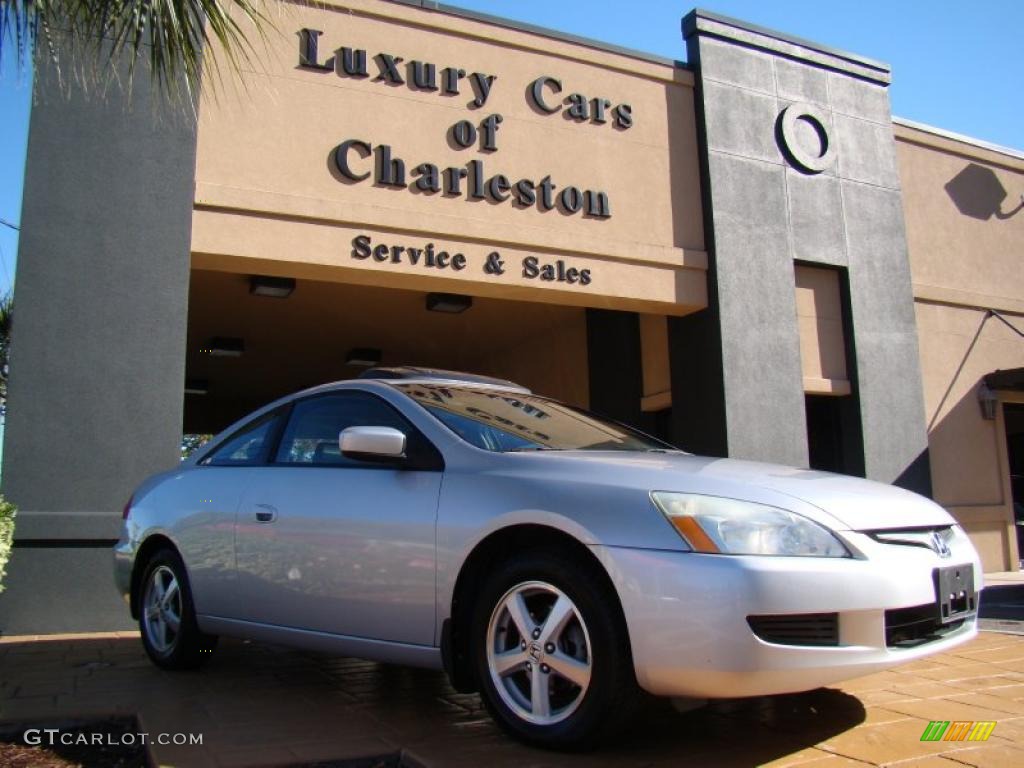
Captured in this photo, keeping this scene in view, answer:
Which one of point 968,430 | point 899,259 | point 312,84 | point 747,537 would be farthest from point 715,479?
point 968,430

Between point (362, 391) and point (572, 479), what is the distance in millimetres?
1430

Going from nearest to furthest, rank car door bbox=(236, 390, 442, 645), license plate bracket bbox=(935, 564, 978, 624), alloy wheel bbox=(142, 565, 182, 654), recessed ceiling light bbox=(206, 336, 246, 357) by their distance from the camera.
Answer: license plate bracket bbox=(935, 564, 978, 624)
car door bbox=(236, 390, 442, 645)
alloy wheel bbox=(142, 565, 182, 654)
recessed ceiling light bbox=(206, 336, 246, 357)

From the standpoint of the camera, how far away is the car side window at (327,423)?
13.4ft

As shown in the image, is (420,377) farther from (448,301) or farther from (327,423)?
(448,301)

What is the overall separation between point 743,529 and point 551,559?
667 mm

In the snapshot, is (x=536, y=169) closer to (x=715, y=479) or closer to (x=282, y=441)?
(x=282, y=441)

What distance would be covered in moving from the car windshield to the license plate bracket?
Answer: 1.40 m

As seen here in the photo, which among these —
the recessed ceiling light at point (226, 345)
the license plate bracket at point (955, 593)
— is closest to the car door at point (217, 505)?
the license plate bracket at point (955, 593)

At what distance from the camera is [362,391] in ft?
14.0

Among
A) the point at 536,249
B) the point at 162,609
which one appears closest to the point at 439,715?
the point at 162,609

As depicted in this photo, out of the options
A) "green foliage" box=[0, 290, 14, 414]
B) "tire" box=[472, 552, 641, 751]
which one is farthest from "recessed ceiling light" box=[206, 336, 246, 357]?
"tire" box=[472, 552, 641, 751]

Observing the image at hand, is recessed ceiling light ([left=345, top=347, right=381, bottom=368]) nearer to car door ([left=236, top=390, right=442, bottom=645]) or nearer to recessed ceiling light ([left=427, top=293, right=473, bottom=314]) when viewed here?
recessed ceiling light ([left=427, top=293, right=473, bottom=314])

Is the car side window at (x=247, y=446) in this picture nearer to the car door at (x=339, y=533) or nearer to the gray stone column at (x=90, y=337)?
the car door at (x=339, y=533)

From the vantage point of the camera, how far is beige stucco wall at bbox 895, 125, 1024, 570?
11430 mm
